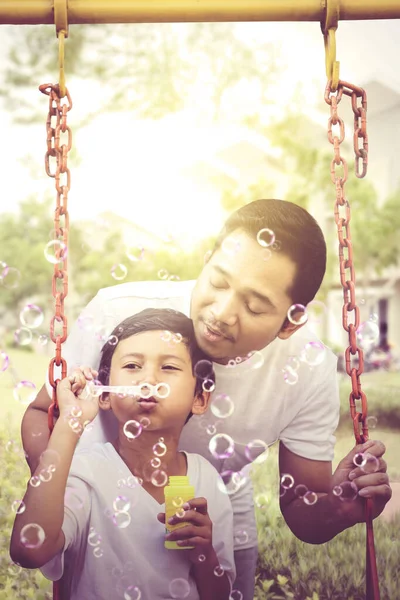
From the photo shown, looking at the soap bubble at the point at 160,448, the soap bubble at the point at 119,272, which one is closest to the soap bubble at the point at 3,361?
A: the soap bubble at the point at 119,272

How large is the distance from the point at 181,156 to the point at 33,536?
1340 mm

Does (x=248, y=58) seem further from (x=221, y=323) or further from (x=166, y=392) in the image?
(x=166, y=392)

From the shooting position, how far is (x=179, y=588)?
1.93 metres

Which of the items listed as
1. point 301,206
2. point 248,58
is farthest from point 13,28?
point 301,206

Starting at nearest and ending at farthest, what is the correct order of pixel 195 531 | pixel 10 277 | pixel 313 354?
pixel 195 531, pixel 313 354, pixel 10 277

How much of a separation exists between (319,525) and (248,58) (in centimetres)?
163

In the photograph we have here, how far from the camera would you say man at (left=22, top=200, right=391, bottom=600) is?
201 centimetres

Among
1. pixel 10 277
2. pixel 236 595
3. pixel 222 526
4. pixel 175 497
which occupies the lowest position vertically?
pixel 236 595

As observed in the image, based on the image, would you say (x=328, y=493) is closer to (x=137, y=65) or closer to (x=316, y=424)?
(x=316, y=424)

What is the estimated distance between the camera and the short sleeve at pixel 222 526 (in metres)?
1.98

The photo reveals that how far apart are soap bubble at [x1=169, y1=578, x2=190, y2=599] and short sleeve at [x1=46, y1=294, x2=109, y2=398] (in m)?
0.69

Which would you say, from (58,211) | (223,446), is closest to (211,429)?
(223,446)

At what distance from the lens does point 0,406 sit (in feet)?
7.06

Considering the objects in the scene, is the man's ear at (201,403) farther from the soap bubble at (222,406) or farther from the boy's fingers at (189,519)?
the boy's fingers at (189,519)
